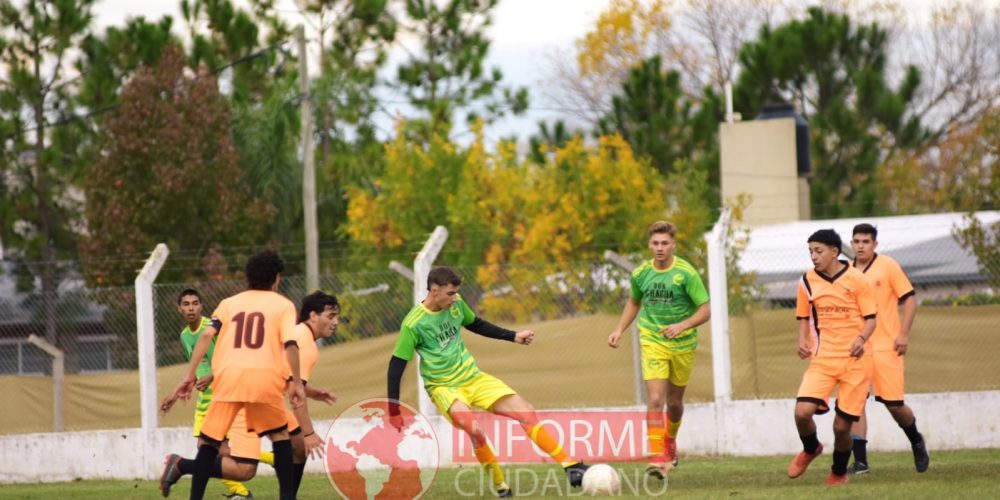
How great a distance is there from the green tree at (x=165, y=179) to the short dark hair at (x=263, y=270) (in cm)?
1886

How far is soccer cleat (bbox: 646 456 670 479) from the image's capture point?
11.4m

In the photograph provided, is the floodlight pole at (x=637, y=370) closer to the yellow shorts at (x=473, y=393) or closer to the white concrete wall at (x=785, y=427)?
the white concrete wall at (x=785, y=427)

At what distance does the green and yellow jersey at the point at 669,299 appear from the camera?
460 inches

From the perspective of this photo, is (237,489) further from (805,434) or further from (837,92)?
(837,92)

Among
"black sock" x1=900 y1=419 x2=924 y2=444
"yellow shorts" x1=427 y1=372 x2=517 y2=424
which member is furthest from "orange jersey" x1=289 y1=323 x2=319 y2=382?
"black sock" x1=900 y1=419 x2=924 y2=444

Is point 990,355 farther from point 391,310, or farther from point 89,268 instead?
point 89,268

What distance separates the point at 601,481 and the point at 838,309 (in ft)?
6.75

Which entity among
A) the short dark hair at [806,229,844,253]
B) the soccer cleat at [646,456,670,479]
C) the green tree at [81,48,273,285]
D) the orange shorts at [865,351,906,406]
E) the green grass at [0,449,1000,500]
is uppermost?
the green tree at [81,48,273,285]

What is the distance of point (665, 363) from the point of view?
11.8m

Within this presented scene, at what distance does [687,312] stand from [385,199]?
1751cm

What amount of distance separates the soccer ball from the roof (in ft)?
23.2

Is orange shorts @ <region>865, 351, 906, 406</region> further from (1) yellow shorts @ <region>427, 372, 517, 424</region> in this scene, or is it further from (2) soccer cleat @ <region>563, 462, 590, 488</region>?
(1) yellow shorts @ <region>427, 372, 517, 424</region>

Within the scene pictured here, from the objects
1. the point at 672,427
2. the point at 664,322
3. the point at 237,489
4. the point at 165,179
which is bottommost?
the point at 237,489

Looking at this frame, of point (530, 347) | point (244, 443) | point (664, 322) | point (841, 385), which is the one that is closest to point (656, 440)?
point (664, 322)
